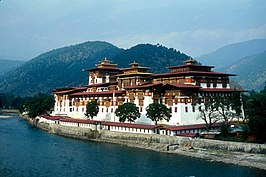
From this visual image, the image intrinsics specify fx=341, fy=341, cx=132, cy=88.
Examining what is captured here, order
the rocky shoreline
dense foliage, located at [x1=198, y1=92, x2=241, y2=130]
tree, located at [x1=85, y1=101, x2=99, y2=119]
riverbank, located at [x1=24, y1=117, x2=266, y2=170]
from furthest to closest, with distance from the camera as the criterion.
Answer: tree, located at [x1=85, y1=101, x2=99, y2=119] < dense foliage, located at [x1=198, y1=92, x2=241, y2=130] < riverbank, located at [x1=24, y1=117, x2=266, y2=170] < the rocky shoreline

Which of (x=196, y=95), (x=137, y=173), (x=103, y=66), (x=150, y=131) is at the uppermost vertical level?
(x=103, y=66)

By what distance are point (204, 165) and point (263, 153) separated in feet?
22.2

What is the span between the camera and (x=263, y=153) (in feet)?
123

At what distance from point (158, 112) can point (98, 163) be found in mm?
17124

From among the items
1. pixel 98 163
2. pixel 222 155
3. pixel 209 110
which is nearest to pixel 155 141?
pixel 222 155

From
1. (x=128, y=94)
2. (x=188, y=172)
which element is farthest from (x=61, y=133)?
(x=188, y=172)

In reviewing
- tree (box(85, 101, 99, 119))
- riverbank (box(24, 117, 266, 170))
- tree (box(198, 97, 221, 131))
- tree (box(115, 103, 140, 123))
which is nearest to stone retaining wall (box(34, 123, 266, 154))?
riverbank (box(24, 117, 266, 170))

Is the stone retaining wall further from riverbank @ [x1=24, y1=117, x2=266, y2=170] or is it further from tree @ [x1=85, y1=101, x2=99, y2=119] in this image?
tree @ [x1=85, y1=101, x2=99, y2=119]

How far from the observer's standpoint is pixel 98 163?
129ft

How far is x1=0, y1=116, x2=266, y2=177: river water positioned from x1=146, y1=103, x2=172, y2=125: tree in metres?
7.65

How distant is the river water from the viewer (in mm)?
34281

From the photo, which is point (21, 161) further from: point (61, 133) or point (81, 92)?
point (81, 92)

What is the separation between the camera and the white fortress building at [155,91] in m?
55.7

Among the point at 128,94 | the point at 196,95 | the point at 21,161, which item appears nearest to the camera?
the point at 21,161
